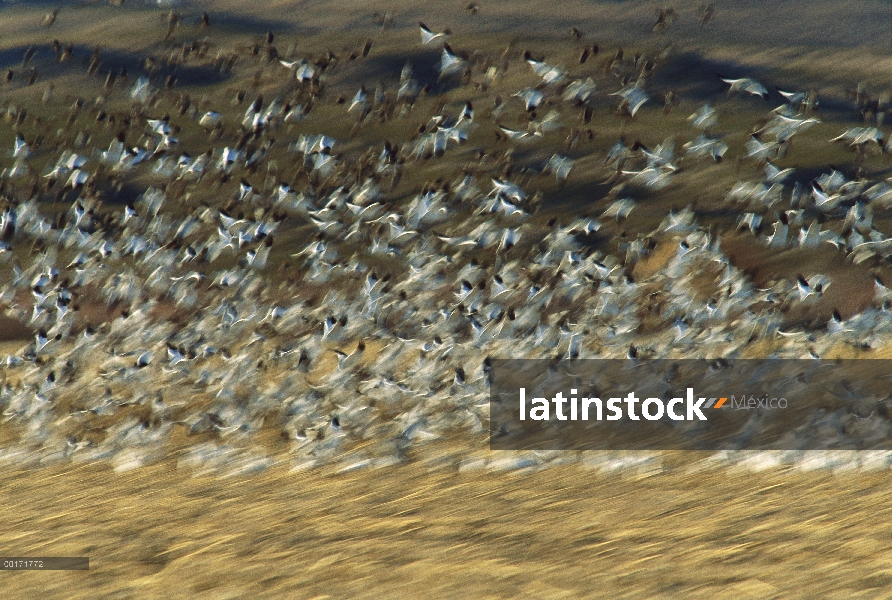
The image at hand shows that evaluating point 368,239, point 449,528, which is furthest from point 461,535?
point 368,239

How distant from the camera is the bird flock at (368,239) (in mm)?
9086

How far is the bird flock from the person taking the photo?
9.09m

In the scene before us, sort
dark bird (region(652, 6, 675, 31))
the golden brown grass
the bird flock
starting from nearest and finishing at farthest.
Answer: the golden brown grass < the bird flock < dark bird (region(652, 6, 675, 31))

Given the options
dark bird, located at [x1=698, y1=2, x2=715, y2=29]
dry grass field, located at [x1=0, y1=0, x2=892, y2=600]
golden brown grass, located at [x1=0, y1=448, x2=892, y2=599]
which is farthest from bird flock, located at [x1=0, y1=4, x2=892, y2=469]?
golden brown grass, located at [x1=0, y1=448, x2=892, y2=599]

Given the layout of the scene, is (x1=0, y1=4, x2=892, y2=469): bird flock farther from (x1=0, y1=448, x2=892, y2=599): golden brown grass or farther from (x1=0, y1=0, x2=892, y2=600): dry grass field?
(x1=0, y1=448, x2=892, y2=599): golden brown grass

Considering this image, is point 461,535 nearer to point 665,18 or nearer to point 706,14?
point 665,18

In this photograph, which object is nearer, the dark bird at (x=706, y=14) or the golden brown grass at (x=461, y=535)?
the golden brown grass at (x=461, y=535)

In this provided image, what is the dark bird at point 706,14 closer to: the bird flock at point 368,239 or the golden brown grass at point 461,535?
the bird flock at point 368,239

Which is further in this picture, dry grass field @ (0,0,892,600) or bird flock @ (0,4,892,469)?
bird flock @ (0,4,892,469)

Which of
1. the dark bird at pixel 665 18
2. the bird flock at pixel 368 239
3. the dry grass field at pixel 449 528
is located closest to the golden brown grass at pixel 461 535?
the dry grass field at pixel 449 528

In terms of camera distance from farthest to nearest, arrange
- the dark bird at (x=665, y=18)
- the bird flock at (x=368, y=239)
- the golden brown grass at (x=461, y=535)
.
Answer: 1. the dark bird at (x=665, y=18)
2. the bird flock at (x=368, y=239)
3. the golden brown grass at (x=461, y=535)

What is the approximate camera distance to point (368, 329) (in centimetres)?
1108

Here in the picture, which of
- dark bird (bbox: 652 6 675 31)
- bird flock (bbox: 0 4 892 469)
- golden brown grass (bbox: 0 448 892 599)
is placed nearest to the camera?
golden brown grass (bbox: 0 448 892 599)

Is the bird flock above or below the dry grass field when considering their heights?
above
